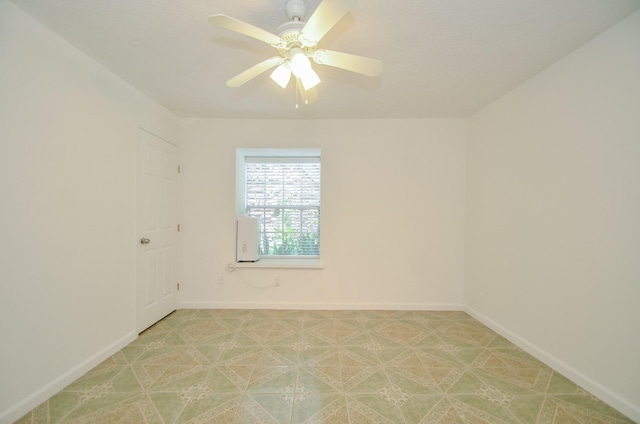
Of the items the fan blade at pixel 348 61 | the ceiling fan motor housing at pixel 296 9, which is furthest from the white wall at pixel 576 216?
the ceiling fan motor housing at pixel 296 9

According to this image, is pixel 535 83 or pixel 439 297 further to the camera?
pixel 439 297

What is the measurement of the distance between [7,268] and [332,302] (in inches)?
107

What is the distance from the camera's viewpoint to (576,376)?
68.6 inches

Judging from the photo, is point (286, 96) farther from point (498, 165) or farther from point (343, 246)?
point (498, 165)

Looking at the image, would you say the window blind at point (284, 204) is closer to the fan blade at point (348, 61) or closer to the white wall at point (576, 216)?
the fan blade at point (348, 61)

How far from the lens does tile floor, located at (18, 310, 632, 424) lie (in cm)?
148

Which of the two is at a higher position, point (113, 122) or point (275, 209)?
point (113, 122)

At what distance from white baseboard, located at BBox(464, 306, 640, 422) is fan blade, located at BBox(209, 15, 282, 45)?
2.98m

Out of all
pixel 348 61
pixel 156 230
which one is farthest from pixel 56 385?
pixel 348 61

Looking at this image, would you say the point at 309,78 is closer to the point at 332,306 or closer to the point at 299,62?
the point at 299,62

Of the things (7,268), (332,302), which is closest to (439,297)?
(332,302)

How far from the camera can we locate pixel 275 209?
138 inches

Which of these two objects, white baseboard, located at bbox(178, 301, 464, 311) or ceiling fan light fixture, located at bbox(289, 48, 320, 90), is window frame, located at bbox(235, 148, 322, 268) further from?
ceiling fan light fixture, located at bbox(289, 48, 320, 90)

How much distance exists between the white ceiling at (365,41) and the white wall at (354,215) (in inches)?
22.8
